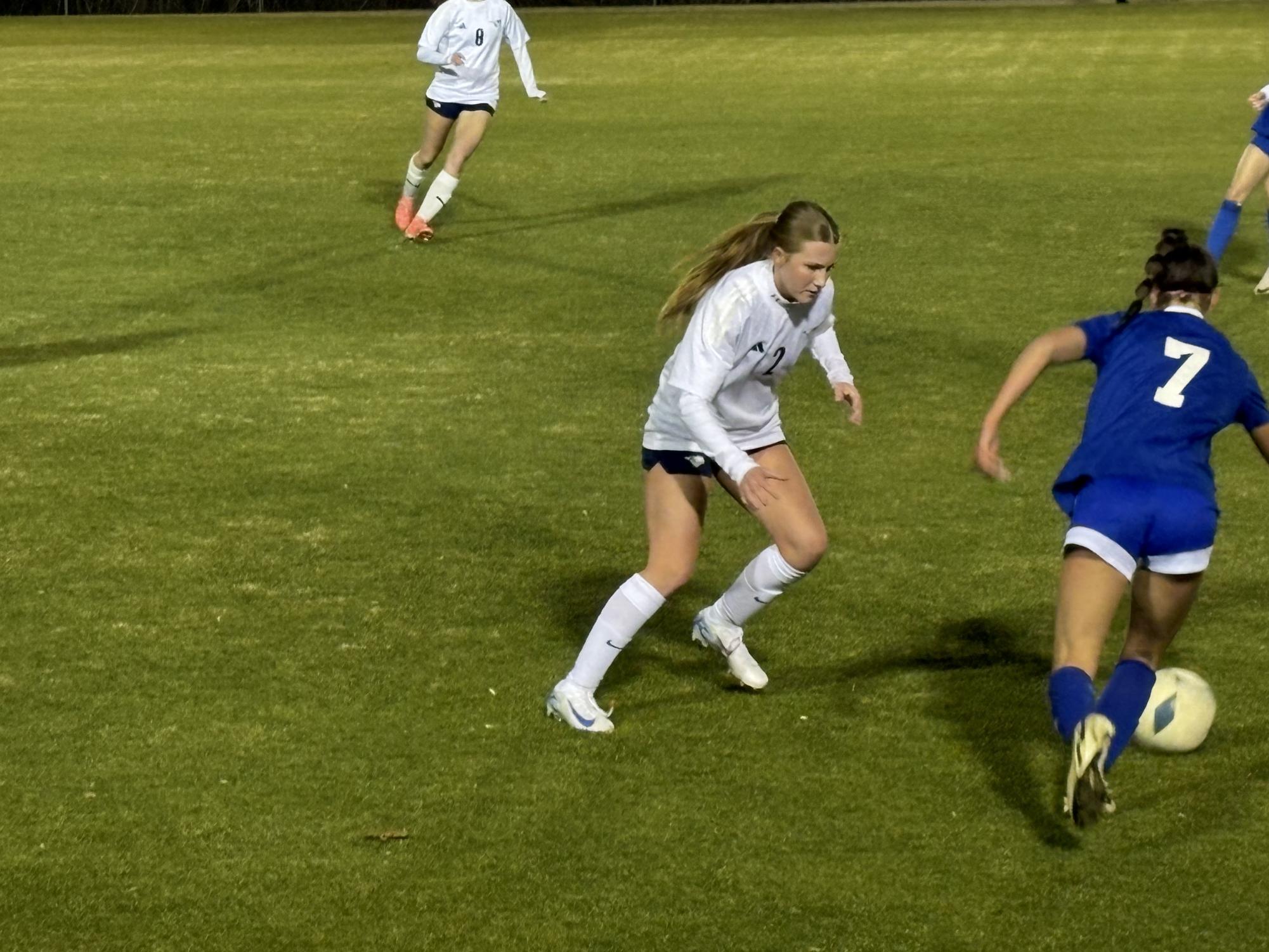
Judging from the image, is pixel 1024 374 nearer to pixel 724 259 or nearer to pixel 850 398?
pixel 850 398

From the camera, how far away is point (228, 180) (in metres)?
17.2

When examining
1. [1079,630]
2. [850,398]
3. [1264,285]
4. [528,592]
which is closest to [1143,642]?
[1079,630]

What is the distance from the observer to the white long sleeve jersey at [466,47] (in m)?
14.2

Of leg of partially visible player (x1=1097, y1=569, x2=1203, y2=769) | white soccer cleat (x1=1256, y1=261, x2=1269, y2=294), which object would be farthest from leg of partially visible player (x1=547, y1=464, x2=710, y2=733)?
white soccer cleat (x1=1256, y1=261, x2=1269, y2=294)

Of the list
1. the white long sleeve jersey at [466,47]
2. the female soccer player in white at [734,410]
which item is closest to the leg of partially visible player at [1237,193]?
the white long sleeve jersey at [466,47]

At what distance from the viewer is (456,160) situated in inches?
570

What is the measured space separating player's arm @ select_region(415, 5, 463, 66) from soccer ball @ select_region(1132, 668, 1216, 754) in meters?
9.60

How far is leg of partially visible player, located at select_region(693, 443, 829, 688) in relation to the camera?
5930 mm

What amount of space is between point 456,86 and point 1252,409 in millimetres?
10012

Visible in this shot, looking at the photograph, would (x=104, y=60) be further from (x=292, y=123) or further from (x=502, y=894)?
(x=502, y=894)

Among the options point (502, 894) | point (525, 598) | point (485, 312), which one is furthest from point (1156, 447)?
point (485, 312)

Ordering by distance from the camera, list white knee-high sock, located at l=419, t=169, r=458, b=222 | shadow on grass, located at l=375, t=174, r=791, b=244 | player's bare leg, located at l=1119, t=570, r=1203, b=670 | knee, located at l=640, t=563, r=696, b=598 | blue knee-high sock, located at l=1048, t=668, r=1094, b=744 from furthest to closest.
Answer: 1. shadow on grass, located at l=375, t=174, r=791, b=244
2. white knee-high sock, located at l=419, t=169, r=458, b=222
3. knee, located at l=640, t=563, r=696, b=598
4. player's bare leg, located at l=1119, t=570, r=1203, b=670
5. blue knee-high sock, located at l=1048, t=668, r=1094, b=744

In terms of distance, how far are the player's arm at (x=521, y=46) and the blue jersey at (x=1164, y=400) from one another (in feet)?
32.9

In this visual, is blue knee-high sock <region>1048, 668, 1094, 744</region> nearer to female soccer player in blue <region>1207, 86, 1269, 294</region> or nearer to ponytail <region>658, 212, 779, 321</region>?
ponytail <region>658, 212, 779, 321</region>
